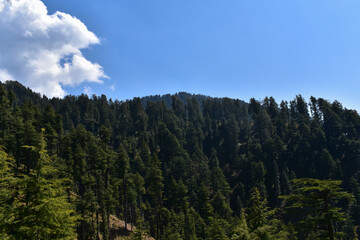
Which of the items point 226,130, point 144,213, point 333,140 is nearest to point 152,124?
point 226,130

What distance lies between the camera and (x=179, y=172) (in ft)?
315

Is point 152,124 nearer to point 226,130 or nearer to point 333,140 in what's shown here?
point 226,130

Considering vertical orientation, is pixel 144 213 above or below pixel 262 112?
below

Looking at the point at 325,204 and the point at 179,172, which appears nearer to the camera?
the point at 325,204

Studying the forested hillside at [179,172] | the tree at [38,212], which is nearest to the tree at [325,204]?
the forested hillside at [179,172]

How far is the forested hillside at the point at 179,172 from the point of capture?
38.8ft

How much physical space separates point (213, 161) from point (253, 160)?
60.6ft

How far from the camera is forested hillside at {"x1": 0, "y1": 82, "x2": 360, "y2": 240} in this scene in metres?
11.8

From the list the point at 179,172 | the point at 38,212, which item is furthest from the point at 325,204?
the point at 179,172

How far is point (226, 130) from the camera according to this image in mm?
127938

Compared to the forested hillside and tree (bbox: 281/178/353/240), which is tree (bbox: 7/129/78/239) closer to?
the forested hillside

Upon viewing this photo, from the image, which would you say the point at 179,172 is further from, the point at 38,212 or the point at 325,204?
the point at 38,212

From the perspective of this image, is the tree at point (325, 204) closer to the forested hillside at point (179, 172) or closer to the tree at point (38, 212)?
the forested hillside at point (179, 172)

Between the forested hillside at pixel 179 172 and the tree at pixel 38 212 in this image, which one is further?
the forested hillside at pixel 179 172
